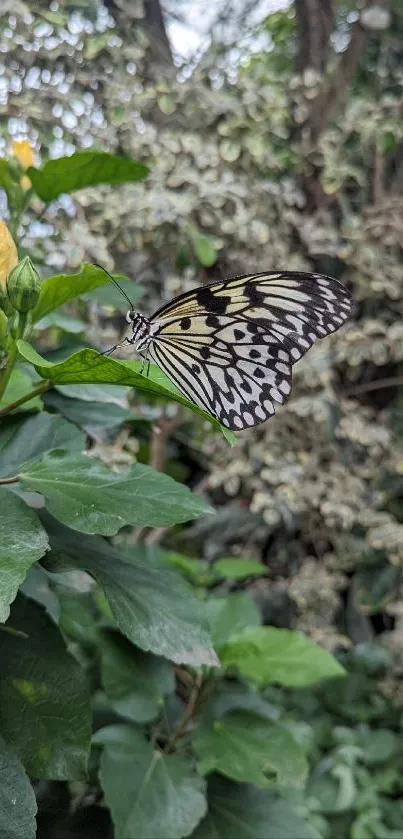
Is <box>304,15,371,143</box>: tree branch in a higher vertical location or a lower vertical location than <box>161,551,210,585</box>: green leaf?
higher

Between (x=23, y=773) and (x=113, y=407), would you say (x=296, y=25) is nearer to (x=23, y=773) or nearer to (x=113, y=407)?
(x=113, y=407)

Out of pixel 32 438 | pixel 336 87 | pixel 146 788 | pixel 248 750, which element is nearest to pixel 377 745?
pixel 248 750

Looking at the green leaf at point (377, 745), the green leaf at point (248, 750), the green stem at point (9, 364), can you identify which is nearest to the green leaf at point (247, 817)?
the green leaf at point (248, 750)

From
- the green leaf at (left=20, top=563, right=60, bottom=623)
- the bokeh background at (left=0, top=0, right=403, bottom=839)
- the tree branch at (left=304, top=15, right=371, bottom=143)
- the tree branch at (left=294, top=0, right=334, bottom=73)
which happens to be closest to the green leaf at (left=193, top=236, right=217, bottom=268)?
the bokeh background at (left=0, top=0, right=403, bottom=839)

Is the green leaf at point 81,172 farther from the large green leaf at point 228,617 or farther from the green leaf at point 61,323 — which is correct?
the large green leaf at point 228,617

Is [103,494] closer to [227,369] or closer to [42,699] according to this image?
[42,699]

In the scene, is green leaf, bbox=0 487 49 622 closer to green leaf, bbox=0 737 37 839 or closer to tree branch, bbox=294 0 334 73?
green leaf, bbox=0 737 37 839
